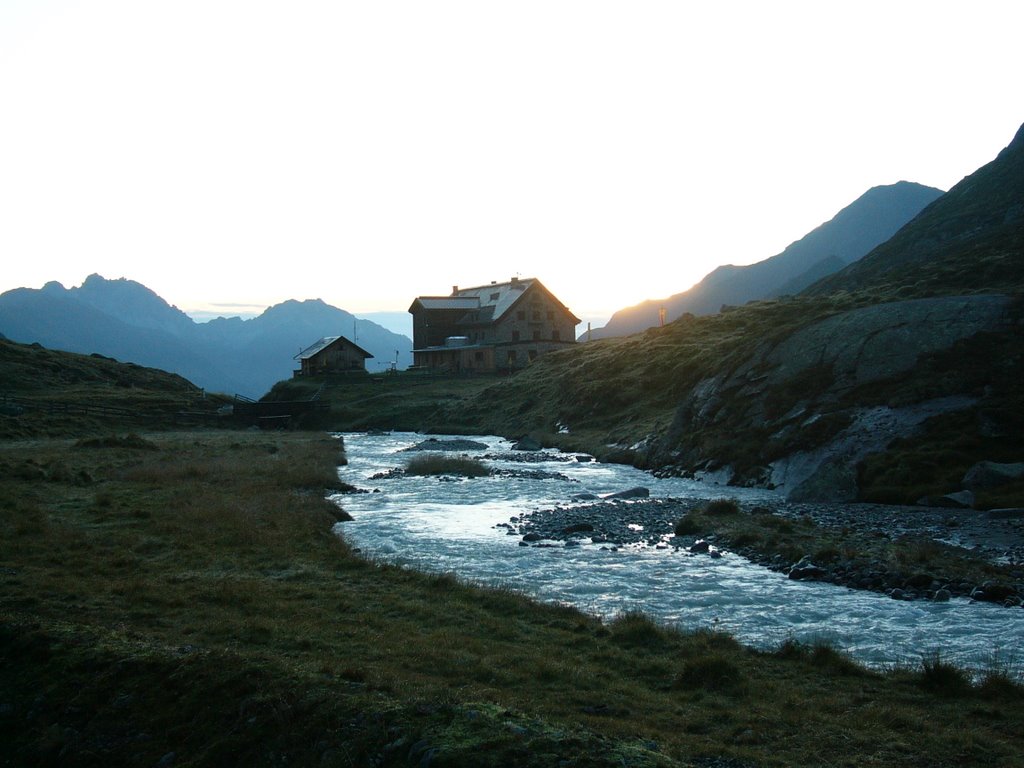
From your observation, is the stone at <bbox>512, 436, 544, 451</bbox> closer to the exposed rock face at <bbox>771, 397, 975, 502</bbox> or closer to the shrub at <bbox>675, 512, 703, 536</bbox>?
the exposed rock face at <bbox>771, 397, 975, 502</bbox>

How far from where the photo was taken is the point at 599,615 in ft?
55.8

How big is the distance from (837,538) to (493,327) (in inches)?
3382

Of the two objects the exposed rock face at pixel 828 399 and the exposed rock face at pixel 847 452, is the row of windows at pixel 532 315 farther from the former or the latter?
the exposed rock face at pixel 847 452

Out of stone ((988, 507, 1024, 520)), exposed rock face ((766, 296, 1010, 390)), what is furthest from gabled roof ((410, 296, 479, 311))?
stone ((988, 507, 1024, 520))

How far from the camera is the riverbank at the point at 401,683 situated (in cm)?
963

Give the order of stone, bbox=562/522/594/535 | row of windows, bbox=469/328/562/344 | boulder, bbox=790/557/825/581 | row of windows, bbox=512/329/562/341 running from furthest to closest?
1. row of windows, bbox=469/328/562/344
2. row of windows, bbox=512/329/562/341
3. stone, bbox=562/522/594/535
4. boulder, bbox=790/557/825/581

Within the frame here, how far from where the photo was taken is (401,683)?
1123 cm

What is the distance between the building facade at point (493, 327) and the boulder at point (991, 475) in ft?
247

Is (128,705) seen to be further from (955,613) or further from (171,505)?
(171,505)

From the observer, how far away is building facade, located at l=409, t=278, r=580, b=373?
108 m

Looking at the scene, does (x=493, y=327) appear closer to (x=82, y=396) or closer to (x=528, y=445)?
(x=82, y=396)

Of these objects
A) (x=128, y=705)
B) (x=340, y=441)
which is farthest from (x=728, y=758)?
(x=340, y=441)

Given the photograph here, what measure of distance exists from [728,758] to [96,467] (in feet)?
121

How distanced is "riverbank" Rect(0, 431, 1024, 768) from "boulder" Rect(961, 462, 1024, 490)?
60.9ft
